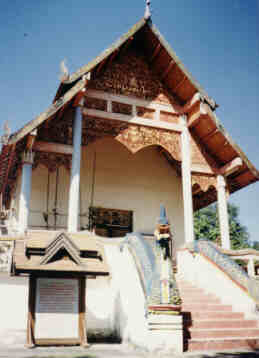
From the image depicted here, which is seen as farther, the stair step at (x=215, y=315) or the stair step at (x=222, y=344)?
the stair step at (x=215, y=315)

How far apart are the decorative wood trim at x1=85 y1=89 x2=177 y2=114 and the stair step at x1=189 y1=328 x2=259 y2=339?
6.75m

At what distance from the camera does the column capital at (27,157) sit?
9672 millimetres

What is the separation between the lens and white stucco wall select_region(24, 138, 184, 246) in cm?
1239

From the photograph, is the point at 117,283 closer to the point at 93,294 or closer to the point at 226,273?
the point at 93,294

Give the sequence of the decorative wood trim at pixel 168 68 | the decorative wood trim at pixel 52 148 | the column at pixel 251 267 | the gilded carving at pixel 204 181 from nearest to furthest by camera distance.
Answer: the column at pixel 251 267 → the decorative wood trim at pixel 52 148 → the decorative wood trim at pixel 168 68 → the gilded carving at pixel 204 181

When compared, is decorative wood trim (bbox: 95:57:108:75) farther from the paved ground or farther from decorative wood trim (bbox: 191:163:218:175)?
the paved ground

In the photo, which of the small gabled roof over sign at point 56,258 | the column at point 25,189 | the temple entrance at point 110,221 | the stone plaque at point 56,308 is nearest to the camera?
the small gabled roof over sign at point 56,258

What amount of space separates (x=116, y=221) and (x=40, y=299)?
6936 mm

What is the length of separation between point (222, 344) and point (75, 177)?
5271 millimetres

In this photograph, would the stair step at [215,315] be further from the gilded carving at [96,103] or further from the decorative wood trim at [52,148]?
the gilded carving at [96,103]

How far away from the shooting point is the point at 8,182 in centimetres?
1201

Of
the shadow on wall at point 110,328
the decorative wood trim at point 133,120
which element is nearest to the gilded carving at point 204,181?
the decorative wood trim at point 133,120

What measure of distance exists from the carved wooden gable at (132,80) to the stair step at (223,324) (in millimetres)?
6837

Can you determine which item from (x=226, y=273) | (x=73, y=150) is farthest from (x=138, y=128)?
(x=226, y=273)
